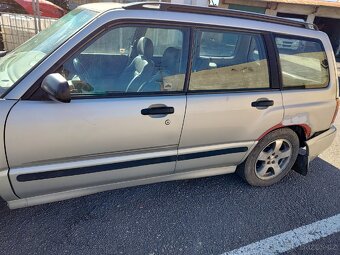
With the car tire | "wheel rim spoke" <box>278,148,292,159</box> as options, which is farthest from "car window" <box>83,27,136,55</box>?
"wheel rim spoke" <box>278,148,292,159</box>

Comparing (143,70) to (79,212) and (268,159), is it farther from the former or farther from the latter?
(268,159)

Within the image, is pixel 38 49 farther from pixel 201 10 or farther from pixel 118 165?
pixel 201 10

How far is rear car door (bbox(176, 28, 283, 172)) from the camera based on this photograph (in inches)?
94.0

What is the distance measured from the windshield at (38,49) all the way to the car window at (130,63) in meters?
0.20

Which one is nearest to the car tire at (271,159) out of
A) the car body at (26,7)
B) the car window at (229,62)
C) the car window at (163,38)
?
the car window at (229,62)

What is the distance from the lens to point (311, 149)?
3109mm

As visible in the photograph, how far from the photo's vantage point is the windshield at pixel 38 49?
198 cm

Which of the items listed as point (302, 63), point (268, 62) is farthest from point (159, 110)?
point (302, 63)

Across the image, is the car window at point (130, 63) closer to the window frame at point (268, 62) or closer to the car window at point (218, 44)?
the car window at point (218, 44)

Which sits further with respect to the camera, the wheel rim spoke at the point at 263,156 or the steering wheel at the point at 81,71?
the wheel rim spoke at the point at 263,156

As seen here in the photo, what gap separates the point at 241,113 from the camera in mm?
2539

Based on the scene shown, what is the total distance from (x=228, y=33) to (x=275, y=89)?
2.33 ft

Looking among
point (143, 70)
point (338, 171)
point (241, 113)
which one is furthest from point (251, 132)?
point (338, 171)

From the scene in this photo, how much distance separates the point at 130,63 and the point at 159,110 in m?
0.47
